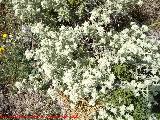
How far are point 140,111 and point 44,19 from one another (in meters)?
2.67

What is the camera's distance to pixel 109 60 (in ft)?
21.7

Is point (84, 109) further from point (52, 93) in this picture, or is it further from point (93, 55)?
point (93, 55)

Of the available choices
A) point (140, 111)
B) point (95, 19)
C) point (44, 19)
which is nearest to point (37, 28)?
point (44, 19)

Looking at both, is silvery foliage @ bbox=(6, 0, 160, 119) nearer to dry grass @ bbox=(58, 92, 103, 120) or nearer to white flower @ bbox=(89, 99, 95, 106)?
white flower @ bbox=(89, 99, 95, 106)

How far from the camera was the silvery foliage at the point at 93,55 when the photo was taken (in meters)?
6.39

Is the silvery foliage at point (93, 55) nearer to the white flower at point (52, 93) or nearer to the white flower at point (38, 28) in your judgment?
the white flower at point (38, 28)

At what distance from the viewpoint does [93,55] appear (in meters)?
7.26

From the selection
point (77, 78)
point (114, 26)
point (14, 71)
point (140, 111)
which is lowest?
point (140, 111)

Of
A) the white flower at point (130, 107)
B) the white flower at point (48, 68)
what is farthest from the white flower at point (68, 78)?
the white flower at point (130, 107)

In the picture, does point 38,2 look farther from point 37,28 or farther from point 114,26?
point 114,26

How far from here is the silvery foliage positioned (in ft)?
21.0

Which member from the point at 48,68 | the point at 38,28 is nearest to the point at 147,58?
the point at 48,68

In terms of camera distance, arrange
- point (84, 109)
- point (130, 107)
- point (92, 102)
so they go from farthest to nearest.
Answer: point (84, 109) < point (92, 102) < point (130, 107)

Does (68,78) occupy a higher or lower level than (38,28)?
lower
